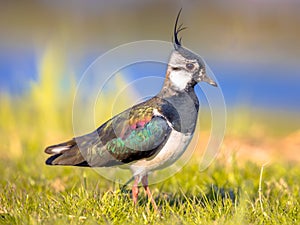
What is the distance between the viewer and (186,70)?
4914 millimetres

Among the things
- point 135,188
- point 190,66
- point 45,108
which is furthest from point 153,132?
point 45,108

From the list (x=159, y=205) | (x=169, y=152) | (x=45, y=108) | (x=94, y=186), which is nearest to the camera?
(x=169, y=152)

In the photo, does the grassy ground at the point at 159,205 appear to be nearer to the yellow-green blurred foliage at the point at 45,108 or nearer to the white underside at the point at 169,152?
the white underside at the point at 169,152

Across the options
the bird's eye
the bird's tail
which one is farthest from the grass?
the bird's eye

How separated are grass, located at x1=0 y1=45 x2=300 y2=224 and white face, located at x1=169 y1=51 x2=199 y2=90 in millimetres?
882

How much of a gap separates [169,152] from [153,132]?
0.20m

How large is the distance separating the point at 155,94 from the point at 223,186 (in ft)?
4.35

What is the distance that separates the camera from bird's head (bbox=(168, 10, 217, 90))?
4895 millimetres

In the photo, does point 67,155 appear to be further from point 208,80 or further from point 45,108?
point 45,108

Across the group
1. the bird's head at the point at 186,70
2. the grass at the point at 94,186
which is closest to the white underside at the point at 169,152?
the grass at the point at 94,186

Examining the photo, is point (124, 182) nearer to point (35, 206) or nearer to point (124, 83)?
point (35, 206)

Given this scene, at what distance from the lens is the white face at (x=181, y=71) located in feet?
16.1

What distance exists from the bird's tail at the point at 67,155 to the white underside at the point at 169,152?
1.64ft

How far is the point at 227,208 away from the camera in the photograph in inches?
177
